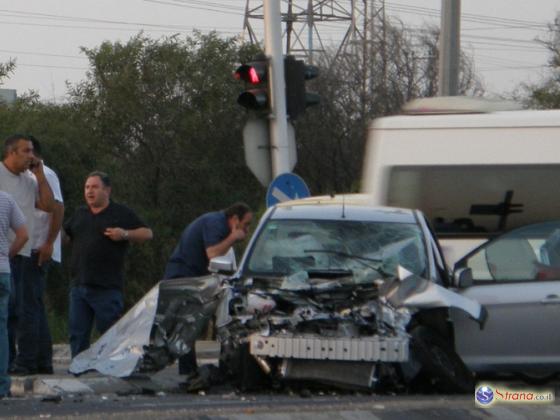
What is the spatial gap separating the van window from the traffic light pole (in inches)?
55.3

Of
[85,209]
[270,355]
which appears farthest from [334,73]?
[270,355]

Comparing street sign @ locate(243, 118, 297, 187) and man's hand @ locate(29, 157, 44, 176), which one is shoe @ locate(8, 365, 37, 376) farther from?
street sign @ locate(243, 118, 297, 187)

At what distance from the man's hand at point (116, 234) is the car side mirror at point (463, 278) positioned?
2897 millimetres

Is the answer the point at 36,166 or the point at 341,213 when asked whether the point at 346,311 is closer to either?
the point at 341,213

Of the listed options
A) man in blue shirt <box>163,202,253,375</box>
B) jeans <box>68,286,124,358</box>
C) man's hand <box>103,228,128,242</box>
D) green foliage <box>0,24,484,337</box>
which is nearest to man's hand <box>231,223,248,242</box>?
man in blue shirt <box>163,202,253,375</box>

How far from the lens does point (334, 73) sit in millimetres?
39031

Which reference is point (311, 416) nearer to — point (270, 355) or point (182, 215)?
point (270, 355)

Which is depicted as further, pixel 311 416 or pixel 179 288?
pixel 179 288

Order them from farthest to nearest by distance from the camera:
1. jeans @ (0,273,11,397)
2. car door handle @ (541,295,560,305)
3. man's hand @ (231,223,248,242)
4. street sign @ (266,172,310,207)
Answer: street sign @ (266,172,310,207)
man's hand @ (231,223,248,242)
car door handle @ (541,295,560,305)
jeans @ (0,273,11,397)

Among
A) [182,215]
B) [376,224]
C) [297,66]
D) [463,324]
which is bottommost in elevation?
[182,215]

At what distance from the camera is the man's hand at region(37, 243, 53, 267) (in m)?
10.5

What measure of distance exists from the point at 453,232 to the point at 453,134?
3.24ft

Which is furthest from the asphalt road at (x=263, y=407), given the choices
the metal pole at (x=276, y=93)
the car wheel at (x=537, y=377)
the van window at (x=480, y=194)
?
the metal pole at (x=276, y=93)

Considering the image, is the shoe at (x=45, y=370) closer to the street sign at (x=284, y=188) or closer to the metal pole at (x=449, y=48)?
the street sign at (x=284, y=188)
